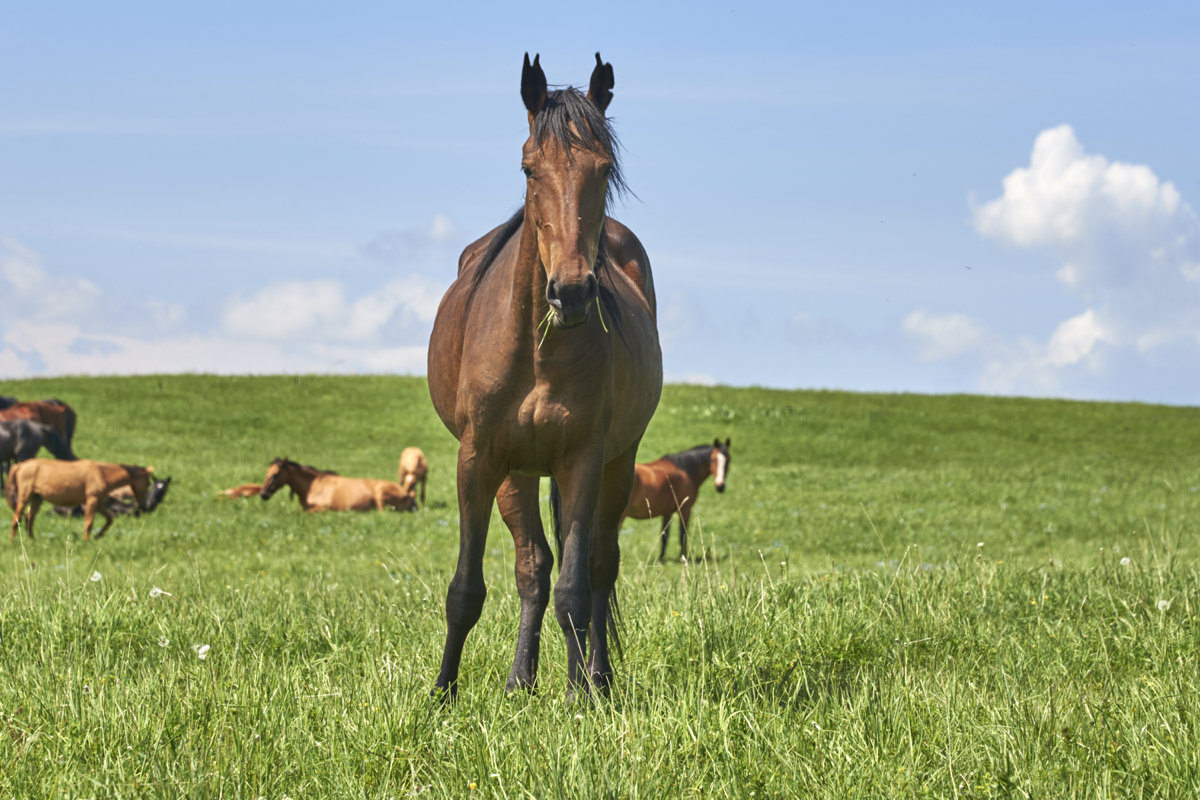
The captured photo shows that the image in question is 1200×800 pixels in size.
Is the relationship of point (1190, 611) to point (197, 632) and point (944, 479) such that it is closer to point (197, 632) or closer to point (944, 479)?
point (197, 632)

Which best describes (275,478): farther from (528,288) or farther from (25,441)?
(528,288)

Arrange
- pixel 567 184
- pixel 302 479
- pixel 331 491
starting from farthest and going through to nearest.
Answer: pixel 302 479 → pixel 331 491 → pixel 567 184

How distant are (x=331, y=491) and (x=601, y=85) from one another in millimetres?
17391

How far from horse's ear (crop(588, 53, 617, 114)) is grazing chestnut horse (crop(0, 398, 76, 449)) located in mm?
24178

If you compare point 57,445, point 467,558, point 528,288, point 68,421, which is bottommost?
point 57,445

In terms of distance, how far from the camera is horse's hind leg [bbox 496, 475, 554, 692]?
4934 millimetres

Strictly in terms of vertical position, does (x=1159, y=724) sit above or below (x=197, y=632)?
above

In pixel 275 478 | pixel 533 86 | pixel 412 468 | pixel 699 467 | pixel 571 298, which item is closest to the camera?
pixel 571 298

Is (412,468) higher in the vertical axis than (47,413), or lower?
lower

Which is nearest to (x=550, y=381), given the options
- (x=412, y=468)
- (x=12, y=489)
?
(x=12, y=489)

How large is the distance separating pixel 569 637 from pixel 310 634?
6.98 feet

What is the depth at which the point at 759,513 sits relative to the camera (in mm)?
20812

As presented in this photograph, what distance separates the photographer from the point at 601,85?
14.8ft

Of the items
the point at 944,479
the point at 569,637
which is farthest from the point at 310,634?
the point at 944,479
